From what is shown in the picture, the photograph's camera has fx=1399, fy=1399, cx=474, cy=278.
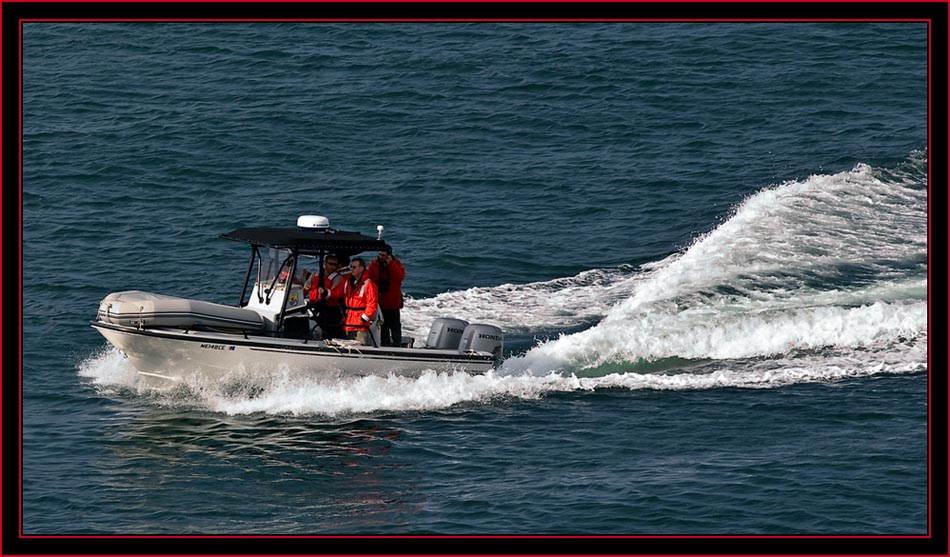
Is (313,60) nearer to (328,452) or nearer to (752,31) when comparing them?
(752,31)

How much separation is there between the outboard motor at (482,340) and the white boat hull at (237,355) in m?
0.93

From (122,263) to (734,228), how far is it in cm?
1267

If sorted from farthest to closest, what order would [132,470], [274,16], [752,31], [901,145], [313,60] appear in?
[752,31] < [313,60] < [901,145] < [274,16] < [132,470]

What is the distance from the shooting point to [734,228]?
96.5ft

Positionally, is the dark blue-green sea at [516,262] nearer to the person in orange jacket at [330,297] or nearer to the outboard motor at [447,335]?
the outboard motor at [447,335]

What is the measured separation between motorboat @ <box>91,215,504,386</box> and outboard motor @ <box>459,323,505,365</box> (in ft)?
0.05

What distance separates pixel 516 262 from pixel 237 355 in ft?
30.6

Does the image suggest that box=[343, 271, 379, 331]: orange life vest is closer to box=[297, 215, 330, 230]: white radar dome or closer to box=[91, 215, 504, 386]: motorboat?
box=[91, 215, 504, 386]: motorboat

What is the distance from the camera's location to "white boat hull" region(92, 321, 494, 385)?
66.9 ft

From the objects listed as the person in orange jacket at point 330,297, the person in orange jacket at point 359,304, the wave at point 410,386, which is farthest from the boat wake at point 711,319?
the person in orange jacket at point 330,297

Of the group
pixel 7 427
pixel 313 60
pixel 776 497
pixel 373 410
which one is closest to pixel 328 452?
pixel 373 410

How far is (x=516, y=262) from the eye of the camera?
94.3ft

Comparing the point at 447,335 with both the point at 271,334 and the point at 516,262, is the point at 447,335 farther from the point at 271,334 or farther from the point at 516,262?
the point at 516,262

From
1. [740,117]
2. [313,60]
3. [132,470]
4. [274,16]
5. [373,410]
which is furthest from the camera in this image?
[313,60]
